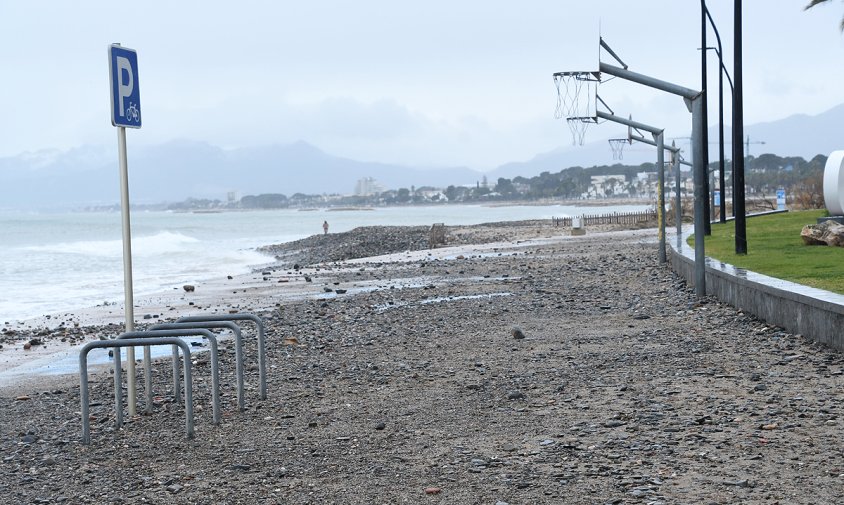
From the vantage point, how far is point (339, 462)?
6789mm

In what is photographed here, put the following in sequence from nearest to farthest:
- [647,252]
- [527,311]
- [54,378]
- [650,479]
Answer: [650,479] → [54,378] → [527,311] → [647,252]

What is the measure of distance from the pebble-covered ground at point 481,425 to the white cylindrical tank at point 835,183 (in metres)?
12.3

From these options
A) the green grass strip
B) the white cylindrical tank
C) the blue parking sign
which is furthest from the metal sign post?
the white cylindrical tank

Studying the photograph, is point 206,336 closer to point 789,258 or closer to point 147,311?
point 789,258

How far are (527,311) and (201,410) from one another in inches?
321

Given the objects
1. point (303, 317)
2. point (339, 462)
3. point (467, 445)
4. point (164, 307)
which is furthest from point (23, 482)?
point (164, 307)

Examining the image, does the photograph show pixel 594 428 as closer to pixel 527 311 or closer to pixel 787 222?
pixel 527 311

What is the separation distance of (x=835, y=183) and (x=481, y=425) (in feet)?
65.4

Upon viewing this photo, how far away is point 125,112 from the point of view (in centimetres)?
823

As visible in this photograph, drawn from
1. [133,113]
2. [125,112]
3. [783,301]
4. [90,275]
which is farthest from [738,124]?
[90,275]

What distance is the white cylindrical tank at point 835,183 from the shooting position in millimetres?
24812

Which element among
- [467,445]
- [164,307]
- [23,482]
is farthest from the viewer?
[164,307]

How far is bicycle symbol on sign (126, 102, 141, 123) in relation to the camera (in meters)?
8.30

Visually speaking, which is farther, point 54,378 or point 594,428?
point 54,378
